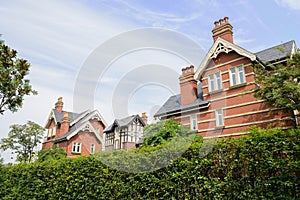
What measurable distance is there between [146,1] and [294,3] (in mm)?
6996

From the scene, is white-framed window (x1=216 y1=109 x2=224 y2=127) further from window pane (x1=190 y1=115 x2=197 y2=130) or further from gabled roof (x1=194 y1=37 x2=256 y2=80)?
gabled roof (x1=194 y1=37 x2=256 y2=80)

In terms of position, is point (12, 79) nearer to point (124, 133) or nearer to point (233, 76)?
point (233, 76)

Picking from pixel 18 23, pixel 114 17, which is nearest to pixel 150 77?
pixel 114 17

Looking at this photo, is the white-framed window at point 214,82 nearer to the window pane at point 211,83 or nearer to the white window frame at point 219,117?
the window pane at point 211,83

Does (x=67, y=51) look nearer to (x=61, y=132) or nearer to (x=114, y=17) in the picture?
(x=114, y=17)

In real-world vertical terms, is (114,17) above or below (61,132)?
above

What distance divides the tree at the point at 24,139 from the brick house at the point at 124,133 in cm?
850

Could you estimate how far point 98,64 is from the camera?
6.74 meters

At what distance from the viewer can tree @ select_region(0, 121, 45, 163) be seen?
80.3ft

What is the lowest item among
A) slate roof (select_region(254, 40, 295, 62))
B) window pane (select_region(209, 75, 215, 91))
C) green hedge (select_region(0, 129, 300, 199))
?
green hedge (select_region(0, 129, 300, 199))

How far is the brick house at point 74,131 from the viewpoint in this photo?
23384 millimetres

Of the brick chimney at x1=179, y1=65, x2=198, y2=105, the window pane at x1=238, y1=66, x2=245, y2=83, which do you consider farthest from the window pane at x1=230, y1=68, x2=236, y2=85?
the brick chimney at x1=179, y1=65, x2=198, y2=105

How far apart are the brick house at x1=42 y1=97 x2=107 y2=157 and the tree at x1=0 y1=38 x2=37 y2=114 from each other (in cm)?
1207

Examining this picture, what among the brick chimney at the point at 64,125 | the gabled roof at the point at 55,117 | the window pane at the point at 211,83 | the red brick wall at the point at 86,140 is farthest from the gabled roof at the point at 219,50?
the gabled roof at the point at 55,117
